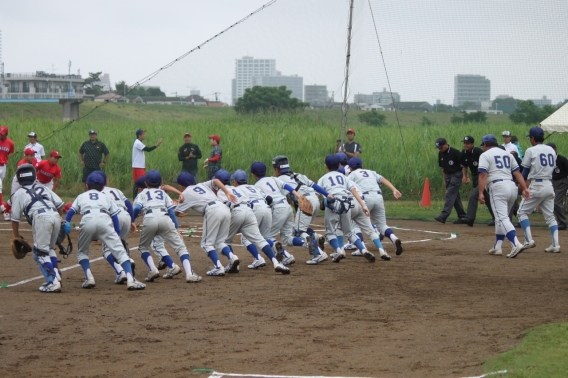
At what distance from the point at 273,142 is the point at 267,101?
4.16ft

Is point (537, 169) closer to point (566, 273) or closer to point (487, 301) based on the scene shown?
point (566, 273)

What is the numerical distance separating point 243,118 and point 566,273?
15954 millimetres

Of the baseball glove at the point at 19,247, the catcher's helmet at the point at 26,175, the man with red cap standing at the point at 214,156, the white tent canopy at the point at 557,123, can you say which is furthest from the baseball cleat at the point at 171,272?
the white tent canopy at the point at 557,123

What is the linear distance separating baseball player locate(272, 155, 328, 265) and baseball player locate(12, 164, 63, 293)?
148 inches

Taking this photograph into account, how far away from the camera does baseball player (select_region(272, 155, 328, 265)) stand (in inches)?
559

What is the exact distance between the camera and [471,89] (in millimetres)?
26391

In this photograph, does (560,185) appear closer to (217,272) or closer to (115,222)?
(217,272)

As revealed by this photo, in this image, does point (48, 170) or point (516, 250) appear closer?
point (516, 250)

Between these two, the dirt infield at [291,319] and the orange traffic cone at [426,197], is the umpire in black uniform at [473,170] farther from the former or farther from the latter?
the dirt infield at [291,319]

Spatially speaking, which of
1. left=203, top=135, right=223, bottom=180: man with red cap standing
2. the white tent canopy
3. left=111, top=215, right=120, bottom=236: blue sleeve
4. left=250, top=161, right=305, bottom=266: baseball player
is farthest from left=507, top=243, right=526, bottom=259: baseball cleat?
left=203, top=135, right=223, bottom=180: man with red cap standing

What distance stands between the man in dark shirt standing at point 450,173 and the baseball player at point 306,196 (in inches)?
262

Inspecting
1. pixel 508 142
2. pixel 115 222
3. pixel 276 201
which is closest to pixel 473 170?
pixel 508 142

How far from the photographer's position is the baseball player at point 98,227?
1185 cm

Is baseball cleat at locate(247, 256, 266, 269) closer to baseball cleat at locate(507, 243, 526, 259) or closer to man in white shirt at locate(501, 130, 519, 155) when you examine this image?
baseball cleat at locate(507, 243, 526, 259)
